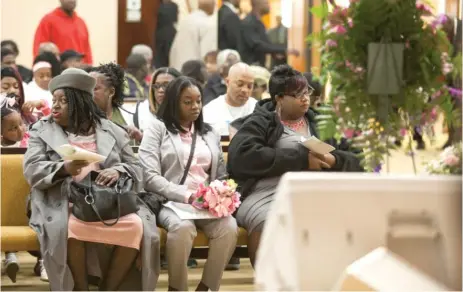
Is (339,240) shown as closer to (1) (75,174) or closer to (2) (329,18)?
(2) (329,18)

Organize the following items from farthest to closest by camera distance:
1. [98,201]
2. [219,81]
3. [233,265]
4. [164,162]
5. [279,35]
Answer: [279,35] → [219,81] → [233,265] → [164,162] → [98,201]

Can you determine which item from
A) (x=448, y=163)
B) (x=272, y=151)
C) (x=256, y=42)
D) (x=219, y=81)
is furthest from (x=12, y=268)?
(x=256, y=42)

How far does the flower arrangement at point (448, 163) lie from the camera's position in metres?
3.49

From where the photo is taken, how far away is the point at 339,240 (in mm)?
2930

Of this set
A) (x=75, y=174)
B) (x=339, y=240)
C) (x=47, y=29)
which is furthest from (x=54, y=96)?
(x=47, y=29)

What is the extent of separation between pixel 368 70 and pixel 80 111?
6.67 ft

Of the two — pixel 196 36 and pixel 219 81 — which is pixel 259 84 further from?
pixel 196 36

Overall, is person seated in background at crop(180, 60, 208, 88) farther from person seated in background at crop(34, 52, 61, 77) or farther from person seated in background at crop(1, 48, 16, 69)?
person seated in background at crop(1, 48, 16, 69)

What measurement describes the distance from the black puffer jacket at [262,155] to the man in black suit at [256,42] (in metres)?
6.55

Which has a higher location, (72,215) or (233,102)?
(233,102)

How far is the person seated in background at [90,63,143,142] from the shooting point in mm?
6793

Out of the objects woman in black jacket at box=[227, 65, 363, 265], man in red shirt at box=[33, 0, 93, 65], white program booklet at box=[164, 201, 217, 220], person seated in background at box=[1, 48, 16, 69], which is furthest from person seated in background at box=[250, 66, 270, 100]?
white program booklet at box=[164, 201, 217, 220]

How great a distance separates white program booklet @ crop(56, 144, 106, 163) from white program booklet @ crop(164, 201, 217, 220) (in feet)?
2.45

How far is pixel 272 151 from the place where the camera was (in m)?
6.26
